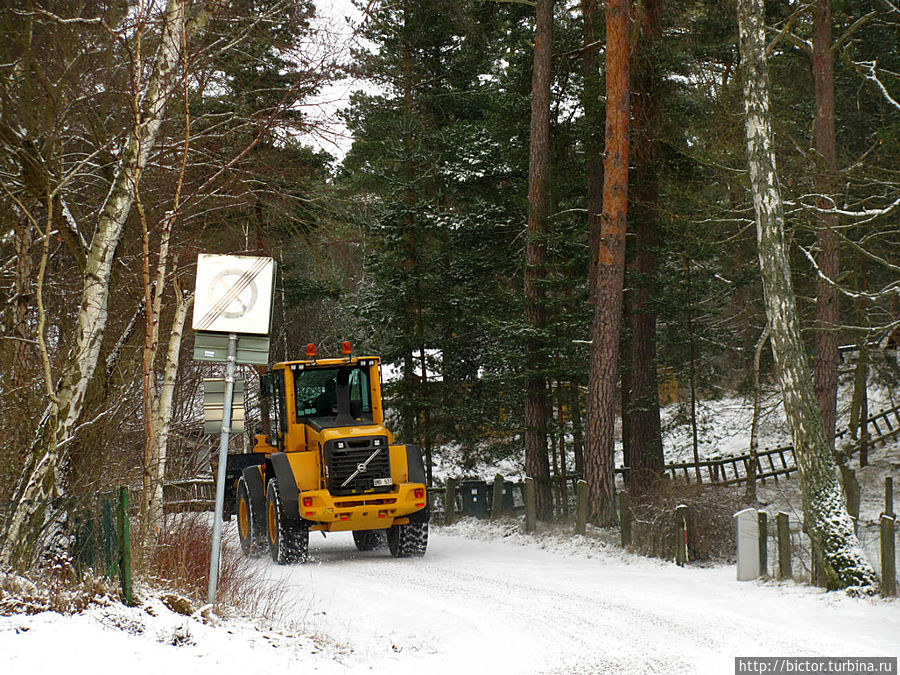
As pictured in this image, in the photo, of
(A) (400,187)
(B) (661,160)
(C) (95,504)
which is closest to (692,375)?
(B) (661,160)

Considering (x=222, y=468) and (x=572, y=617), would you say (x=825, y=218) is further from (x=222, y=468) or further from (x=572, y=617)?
(x=222, y=468)

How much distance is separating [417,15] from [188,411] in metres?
11.8

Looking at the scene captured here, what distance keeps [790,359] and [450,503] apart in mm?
9732

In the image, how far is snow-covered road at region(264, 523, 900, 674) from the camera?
7.60 meters

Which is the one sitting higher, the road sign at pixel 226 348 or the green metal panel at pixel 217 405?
the road sign at pixel 226 348

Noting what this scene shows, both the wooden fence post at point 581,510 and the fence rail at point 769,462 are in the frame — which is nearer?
the wooden fence post at point 581,510

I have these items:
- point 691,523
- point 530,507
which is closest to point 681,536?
point 691,523

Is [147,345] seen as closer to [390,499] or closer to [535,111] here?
[390,499]

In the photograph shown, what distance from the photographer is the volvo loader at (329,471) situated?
12.9 meters

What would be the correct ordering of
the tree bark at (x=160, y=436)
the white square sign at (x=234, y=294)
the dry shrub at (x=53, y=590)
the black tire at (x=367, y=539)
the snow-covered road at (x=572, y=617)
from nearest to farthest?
the dry shrub at (x=53, y=590)
the snow-covered road at (x=572, y=617)
the white square sign at (x=234, y=294)
the tree bark at (x=160, y=436)
the black tire at (x=367, y=539)

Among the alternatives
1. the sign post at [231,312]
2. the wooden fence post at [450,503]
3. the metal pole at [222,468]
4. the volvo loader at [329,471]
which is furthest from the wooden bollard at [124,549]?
the wooden fence post at [450,503]

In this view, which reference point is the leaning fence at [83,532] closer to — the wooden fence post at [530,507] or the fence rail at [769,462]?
the wooden fence post at [530,507]

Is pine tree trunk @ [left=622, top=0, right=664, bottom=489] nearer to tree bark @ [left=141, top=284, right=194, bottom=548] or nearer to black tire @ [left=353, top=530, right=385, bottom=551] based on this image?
black tire @ [left=353, top=530, right=385, bottom=551]

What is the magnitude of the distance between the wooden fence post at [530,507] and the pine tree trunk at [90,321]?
9633mm
